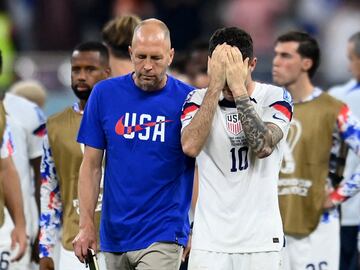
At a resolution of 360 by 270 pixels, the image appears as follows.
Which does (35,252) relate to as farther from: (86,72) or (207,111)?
(207,111)

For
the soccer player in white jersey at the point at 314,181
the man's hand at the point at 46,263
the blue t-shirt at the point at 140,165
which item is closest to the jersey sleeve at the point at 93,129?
the blue t-shirt at the point at 140,165

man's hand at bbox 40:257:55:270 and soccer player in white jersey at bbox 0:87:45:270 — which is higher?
soccer player in white jersey at bbox 0:87:45:270

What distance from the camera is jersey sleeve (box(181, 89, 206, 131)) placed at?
812 cm

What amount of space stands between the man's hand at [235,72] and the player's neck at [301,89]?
2.48 meters

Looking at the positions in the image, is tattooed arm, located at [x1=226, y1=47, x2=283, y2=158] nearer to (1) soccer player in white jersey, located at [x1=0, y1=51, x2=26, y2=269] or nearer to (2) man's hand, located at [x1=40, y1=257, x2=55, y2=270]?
(2) man's hand, located at [x1=40, y1=257, x2=55, y2=270]

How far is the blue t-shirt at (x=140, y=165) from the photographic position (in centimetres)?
824

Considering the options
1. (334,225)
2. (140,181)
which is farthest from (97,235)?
(334,225)

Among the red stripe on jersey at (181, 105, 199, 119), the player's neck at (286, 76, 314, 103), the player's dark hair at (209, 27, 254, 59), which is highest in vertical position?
the player's dark hair at (209, 27, 254, 59)

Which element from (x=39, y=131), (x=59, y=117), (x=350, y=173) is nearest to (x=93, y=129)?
(x=59, y=117)

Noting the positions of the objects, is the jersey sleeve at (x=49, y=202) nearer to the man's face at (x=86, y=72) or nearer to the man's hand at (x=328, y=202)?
the man's face at (x=86, y=72)

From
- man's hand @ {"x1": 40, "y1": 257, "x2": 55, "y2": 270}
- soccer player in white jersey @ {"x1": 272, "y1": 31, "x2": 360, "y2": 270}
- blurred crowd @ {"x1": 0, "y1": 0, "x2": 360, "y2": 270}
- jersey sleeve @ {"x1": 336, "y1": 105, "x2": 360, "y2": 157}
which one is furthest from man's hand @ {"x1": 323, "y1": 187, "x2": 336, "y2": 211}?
blurred crowd @ {"x1": 0, "y1": 0, "x2": 360, "y2": 270}

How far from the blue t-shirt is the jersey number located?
0.37m

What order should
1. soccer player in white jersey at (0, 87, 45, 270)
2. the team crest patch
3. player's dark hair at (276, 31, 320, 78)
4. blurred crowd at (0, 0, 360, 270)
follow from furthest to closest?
blurred crowd at (0, 0, 360, 270), soccer player in white jersey at (0, 87, 45, 270), player's dark hair at (276, 31, 320, 78), the team crest patch

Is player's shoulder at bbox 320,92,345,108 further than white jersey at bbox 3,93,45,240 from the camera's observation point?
No
